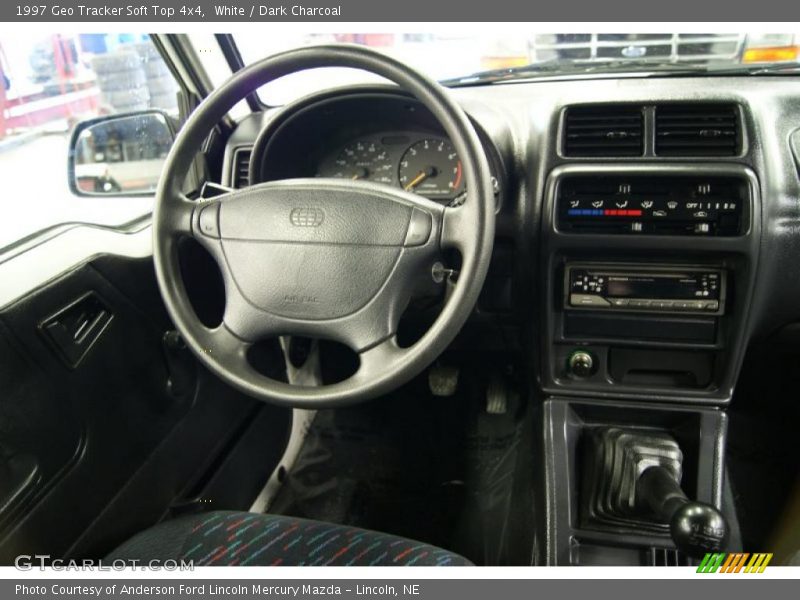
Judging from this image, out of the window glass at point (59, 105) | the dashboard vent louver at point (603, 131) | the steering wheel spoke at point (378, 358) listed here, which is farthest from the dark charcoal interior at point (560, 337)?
the steering wheel spoke at point (378, 358)

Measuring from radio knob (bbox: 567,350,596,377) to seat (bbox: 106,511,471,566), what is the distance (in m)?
0.58

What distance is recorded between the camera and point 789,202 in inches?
52.1

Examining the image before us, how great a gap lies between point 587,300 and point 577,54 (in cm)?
65

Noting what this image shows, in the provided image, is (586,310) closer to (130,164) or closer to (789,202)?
(789,202)

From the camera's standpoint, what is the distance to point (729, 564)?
1.27m

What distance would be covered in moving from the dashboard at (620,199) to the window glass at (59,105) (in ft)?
1.58

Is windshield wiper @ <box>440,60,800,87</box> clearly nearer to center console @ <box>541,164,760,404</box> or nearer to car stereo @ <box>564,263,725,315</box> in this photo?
center console @ <box>541,164,760,404</box>

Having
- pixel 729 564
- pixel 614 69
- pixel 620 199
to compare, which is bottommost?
pixel 729 564

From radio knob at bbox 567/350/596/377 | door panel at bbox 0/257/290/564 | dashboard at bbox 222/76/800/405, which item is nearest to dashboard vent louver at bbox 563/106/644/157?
dashboard at bbox 222/76/800/405

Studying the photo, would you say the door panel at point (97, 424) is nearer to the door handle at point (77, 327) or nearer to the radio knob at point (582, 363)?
the door handle at point (77, 327)

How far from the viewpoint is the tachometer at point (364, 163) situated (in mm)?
1559

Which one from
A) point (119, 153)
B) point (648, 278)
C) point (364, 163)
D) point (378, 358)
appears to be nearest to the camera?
point (378, 358)

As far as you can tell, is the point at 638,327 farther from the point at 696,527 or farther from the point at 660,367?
the point at 696,527

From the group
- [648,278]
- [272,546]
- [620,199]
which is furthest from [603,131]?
[272,546]
